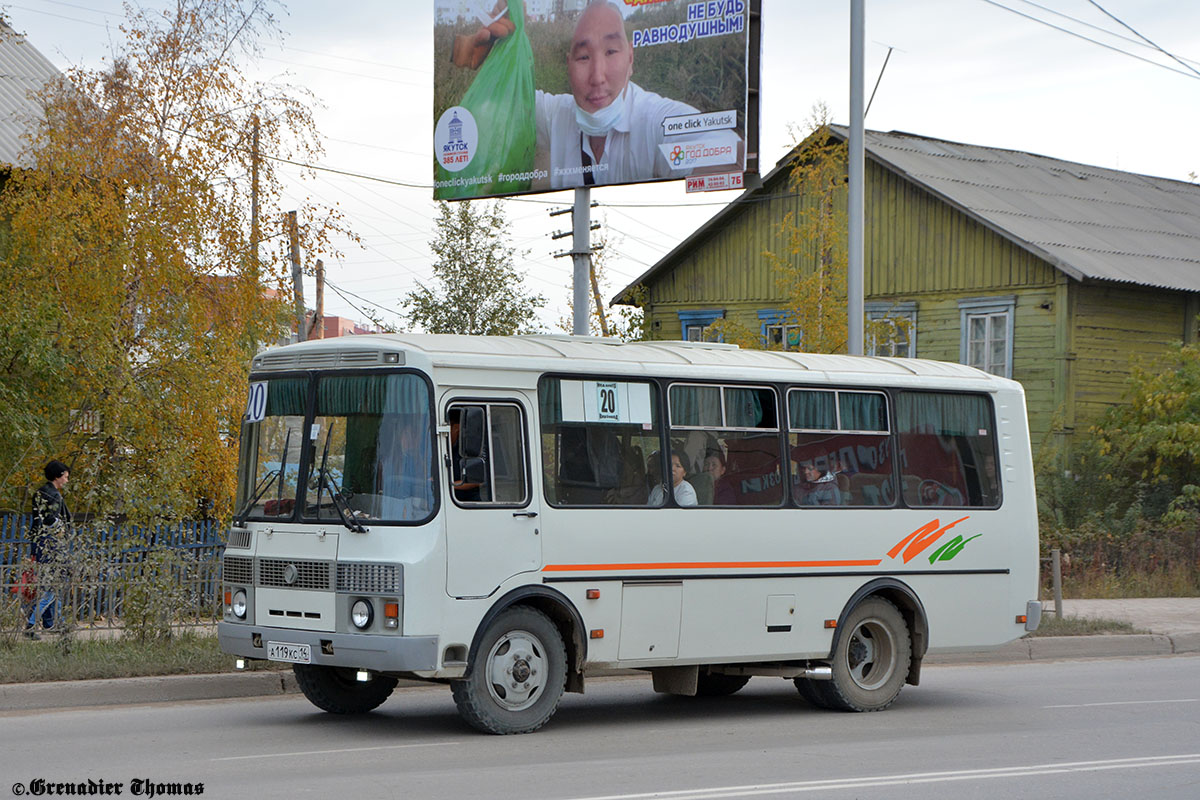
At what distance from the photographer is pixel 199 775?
8.57 meters

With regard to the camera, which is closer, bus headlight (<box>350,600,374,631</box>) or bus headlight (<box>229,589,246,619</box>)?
bus headlight (<box>350,600,374,631</box>)

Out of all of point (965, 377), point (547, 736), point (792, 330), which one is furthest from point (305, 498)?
point (792, 330)

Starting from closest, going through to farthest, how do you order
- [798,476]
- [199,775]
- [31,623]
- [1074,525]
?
[199,775] < [798,476] < [31,623] < [1074,525]

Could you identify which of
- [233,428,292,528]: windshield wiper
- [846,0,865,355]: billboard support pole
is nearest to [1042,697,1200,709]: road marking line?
[846,0,865,355]: billboard support pole

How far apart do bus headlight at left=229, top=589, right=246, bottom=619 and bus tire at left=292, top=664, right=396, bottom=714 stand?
591mm

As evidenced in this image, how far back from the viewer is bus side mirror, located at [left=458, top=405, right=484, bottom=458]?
34.1 feet

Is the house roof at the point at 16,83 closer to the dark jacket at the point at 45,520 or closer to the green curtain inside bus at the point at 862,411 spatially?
the dark jacket at the point at 45,520

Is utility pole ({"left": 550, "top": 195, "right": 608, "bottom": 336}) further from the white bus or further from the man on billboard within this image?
the white bus

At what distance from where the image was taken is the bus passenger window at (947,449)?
13.0 meters

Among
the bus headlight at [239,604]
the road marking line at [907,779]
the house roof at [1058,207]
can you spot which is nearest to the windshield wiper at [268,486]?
the bus headlight at [239,604]

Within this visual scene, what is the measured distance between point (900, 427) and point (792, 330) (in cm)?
1354

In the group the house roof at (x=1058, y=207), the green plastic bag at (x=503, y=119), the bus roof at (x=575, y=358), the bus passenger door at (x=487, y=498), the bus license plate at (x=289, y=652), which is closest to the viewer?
the bus passenger door at (x=487, y=498)

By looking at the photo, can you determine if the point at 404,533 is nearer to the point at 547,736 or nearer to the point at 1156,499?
the point at 547,736

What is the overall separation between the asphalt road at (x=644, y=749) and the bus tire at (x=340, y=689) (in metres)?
0.16
